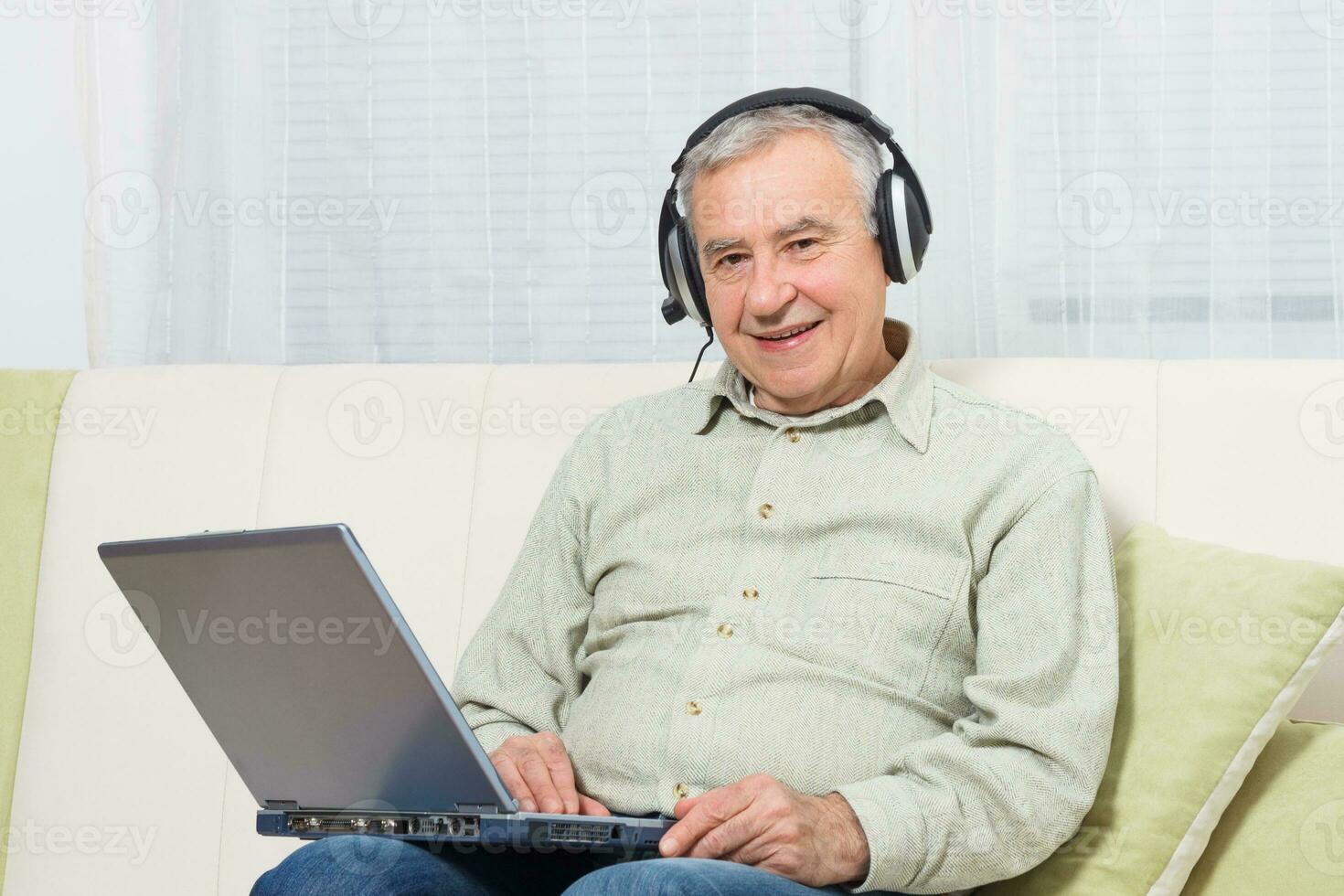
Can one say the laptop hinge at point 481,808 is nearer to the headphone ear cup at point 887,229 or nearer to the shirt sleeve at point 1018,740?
the shirt sleeve at point 1018,740

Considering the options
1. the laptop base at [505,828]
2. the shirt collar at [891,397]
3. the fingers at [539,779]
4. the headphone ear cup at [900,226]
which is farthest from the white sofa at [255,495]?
the laptop base at [505,828]

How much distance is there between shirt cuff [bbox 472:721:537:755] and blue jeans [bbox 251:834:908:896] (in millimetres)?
161

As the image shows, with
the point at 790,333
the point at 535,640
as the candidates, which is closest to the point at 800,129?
the point at 790,333

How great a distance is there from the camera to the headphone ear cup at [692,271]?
1.50m

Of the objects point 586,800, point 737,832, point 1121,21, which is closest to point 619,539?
point 586,800

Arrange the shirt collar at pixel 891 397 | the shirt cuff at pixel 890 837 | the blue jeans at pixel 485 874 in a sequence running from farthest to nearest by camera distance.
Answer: the shirt collar at pixel 891 397
the shirt cuff at pixel 890 837
the blue jeans at pixel 485 874

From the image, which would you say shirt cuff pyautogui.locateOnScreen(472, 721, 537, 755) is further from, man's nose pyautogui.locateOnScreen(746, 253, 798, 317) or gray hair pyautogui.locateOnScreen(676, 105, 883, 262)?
gray hair pyautogui.locateOnScreen(676, 105, 883, 262)

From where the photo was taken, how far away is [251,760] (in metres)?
1.17

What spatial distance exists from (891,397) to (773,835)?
1.65 feet

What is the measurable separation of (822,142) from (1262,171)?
0.83 meters

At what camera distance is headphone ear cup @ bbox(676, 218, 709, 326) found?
1495 millimetres

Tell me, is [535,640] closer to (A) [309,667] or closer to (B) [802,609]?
(B) [802,609]

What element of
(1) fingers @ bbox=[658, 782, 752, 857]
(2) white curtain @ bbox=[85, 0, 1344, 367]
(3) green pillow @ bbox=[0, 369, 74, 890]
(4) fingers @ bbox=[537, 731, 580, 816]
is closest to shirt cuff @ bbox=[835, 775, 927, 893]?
(1) fingers @ bbox=[658, 782, 752, 857]

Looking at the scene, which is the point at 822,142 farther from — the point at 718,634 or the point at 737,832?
the point at 737,832
